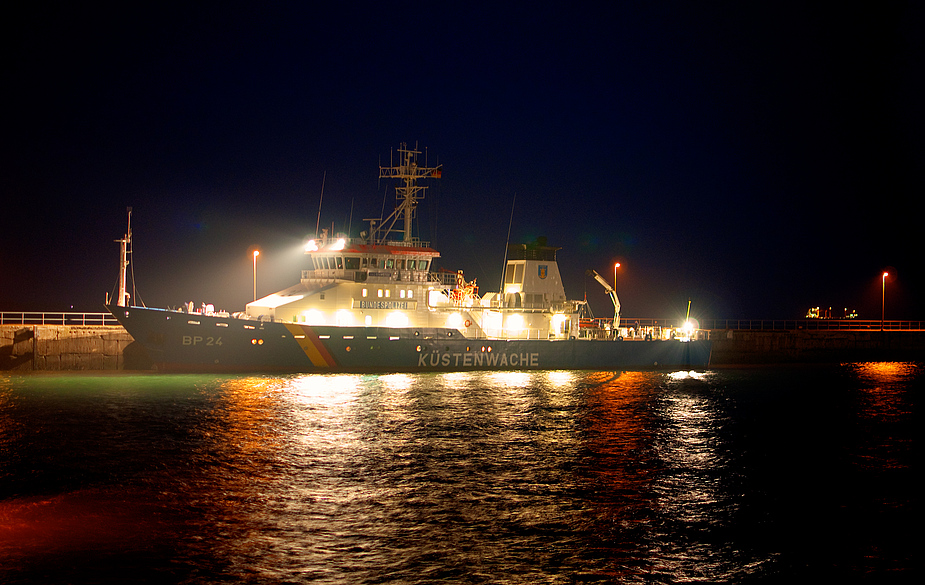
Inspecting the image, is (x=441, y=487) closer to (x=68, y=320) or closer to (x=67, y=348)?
(x=67, y=348)

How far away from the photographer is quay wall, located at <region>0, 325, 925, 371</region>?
3222cm

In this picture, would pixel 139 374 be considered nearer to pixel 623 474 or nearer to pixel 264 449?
pixel 264 449

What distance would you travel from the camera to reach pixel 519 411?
23250mm

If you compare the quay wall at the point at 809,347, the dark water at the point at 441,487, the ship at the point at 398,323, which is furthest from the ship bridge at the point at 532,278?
the quay wall at the point at 809,347

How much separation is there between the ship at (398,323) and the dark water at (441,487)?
10.6 feet

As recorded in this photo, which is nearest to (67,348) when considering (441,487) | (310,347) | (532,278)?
(310,347)

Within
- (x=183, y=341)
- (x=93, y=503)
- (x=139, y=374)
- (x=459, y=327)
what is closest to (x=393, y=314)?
(x=459, y=327)

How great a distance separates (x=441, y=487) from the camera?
577 inches

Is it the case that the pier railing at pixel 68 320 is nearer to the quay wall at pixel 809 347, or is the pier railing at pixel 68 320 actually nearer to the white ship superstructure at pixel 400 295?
the white ship superstructure at pixel 400 295

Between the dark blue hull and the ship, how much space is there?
1.6 inches

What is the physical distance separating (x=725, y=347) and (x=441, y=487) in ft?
125

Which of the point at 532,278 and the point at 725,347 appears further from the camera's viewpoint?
the point at 725,347

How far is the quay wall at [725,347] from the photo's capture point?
32219 mm

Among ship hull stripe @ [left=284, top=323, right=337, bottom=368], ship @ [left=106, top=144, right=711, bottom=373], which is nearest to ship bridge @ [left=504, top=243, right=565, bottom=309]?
ship @ [left=106, top=144, right=711, bottom=373]
